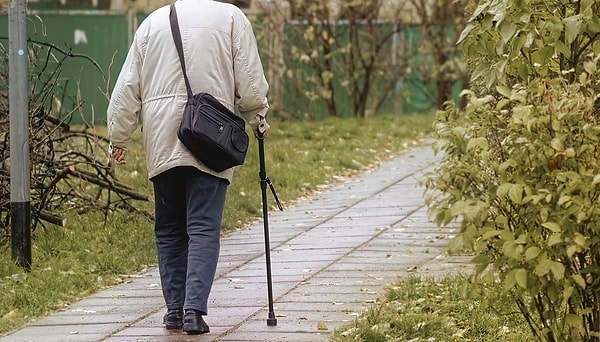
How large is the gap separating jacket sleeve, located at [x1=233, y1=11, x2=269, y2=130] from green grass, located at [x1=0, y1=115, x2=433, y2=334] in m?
1.72

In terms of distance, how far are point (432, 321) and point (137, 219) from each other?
11.6 ft

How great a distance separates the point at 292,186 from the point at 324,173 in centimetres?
88

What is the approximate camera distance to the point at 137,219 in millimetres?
8852

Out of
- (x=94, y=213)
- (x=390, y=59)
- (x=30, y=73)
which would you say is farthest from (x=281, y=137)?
(x=30, y=73)

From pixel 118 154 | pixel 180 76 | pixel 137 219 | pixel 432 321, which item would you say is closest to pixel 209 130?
pixel 180 76

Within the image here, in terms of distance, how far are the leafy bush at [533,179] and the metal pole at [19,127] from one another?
3.49 metres

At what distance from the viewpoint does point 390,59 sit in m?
18.7

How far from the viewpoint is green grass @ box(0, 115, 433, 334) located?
6.98 m

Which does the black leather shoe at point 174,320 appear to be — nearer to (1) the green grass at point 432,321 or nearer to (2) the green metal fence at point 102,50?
(1) the green grass at point 432,321

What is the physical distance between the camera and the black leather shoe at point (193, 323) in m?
5.73

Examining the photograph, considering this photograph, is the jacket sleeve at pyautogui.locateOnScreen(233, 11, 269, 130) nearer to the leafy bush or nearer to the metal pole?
the leafy bush

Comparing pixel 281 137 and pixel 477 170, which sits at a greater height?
pixel 477 170

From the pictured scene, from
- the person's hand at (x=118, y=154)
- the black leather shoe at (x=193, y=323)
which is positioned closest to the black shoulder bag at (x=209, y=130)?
the person's hand at (x=118, y=154)

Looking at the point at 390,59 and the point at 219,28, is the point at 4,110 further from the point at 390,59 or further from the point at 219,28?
the point at 390,59
